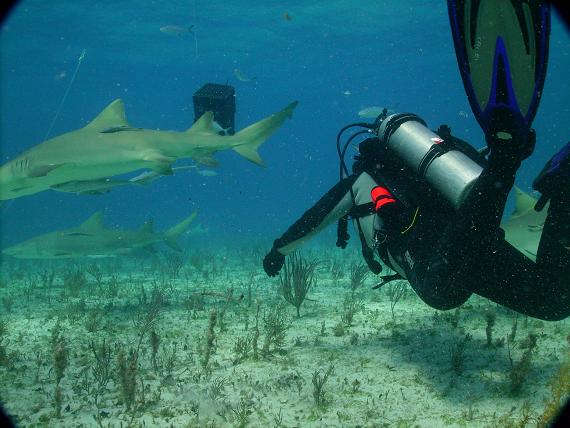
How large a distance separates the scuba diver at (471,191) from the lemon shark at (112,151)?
1585 millimetres

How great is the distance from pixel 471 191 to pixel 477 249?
0.41m

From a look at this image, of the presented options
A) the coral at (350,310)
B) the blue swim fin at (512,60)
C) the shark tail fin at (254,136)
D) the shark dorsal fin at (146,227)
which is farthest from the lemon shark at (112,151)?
the blue swim fin at (512,60)

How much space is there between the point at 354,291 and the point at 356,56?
37790 millimetres

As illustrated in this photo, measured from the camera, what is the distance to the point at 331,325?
18.7 feet

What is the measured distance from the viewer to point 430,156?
372 cm

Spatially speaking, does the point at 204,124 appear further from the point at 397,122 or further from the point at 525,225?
the point at 525,225

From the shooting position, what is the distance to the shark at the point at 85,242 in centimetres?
805

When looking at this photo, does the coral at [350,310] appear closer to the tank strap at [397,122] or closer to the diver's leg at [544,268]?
the diver's leg at [544,268]

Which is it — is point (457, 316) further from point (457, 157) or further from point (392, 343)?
point (457, 157)

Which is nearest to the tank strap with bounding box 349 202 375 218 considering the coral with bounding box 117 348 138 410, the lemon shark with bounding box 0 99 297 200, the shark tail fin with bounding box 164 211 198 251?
the lemon shark with bounding box 0 99 297 200

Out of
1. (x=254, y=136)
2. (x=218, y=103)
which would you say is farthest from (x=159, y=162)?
(x=218, y=103)

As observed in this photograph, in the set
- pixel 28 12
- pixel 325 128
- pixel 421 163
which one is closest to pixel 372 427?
pixel 421 163

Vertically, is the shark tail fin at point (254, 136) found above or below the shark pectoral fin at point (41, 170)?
above

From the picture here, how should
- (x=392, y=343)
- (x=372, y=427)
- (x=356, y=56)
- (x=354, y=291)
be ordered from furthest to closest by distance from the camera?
1. (x=356, y=56)
2. (x=354, y=291)
3. (x=392, y=343)
4. (x=372, y=427)
